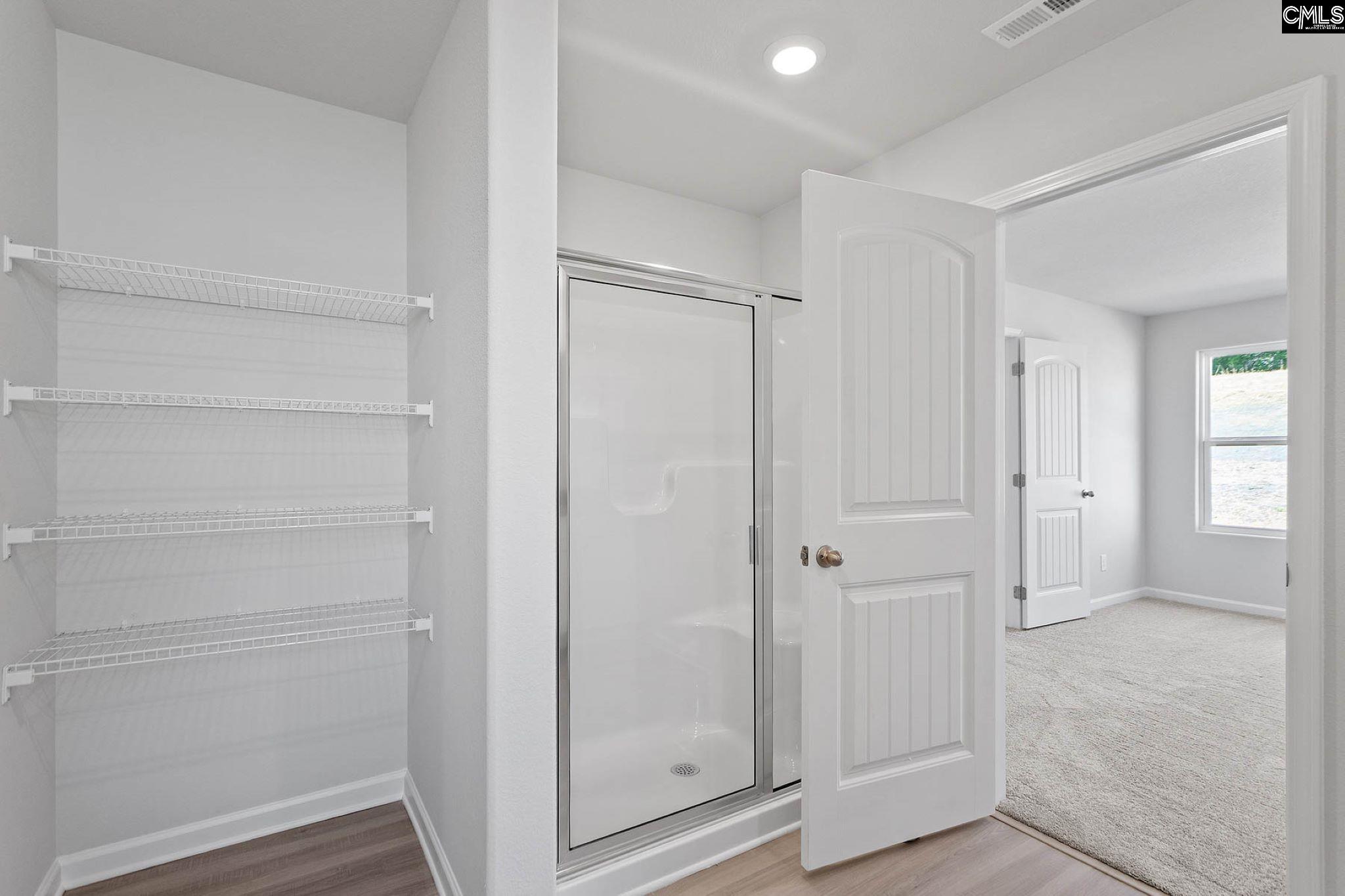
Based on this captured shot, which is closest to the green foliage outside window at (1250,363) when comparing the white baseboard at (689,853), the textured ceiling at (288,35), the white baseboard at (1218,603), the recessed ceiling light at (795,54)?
the white baseboard at (1218,603)

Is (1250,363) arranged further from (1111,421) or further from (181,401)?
(181,401)

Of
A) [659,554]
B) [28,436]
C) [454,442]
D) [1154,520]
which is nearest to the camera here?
[28,436]

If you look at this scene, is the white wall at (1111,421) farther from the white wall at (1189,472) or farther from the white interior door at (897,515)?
the white interior door at (897,515)

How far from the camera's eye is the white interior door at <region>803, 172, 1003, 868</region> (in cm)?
193

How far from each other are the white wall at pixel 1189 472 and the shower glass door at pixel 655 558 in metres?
5.25

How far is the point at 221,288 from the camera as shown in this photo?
1.98 metres

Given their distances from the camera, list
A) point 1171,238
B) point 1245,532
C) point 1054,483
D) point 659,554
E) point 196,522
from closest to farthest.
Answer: point 196,522, point 659,554, point 1171,238, point 1054,483, point 1245,532

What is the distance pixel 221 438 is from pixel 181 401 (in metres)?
0.35

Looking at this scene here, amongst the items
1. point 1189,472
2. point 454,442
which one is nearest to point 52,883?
point 454,442

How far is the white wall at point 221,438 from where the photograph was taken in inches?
73.4

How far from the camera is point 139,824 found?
191cm

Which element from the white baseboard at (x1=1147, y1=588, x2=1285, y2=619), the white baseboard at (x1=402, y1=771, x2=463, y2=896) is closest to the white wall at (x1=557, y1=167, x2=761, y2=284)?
the white baseboard at (x1=402, y1=771, x2=463, y2=896)

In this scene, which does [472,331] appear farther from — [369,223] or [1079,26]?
[1079,26]

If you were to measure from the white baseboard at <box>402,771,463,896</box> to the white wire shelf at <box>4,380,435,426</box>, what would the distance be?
1.27 meters
